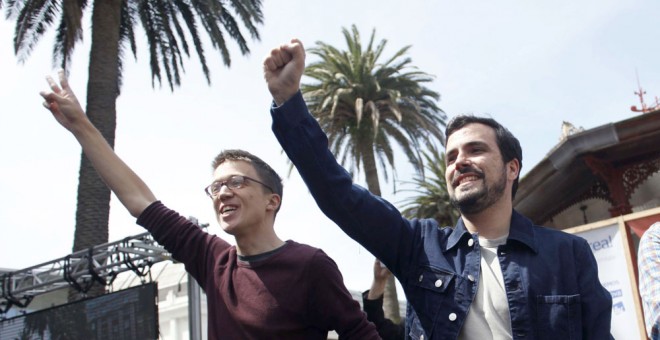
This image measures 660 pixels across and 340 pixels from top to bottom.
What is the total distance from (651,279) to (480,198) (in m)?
0.57

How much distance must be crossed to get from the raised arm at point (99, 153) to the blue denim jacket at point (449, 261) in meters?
1.16

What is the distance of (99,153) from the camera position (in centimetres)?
323

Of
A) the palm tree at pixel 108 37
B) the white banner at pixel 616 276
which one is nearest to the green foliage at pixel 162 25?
the palm tree at pixel 108 37

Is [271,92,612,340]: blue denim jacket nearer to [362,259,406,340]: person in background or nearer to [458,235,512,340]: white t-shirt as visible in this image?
[458,235,512,340]: white t-shirt

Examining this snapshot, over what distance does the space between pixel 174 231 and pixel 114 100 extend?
12472 millimetres

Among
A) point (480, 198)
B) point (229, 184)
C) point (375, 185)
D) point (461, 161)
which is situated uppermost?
point (375, 185)

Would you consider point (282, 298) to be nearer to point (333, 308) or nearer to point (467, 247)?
point (333, 308)

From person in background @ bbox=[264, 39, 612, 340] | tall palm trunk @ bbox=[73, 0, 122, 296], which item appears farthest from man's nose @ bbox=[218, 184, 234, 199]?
tall palm trunk @ bbox=[73, 0, 122, 296]

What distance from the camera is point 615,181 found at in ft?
30.7

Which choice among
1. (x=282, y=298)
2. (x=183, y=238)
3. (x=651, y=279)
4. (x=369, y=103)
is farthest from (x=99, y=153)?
(x=369, y=103)

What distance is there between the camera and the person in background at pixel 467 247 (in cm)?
226

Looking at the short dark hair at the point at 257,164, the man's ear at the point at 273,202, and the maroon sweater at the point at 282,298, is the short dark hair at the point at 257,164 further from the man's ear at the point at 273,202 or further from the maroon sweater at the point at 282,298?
the maroon sweater at the point at 282,298

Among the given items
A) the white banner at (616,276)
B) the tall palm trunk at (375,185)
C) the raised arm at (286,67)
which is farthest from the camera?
the tall palm trunk at (375,185)

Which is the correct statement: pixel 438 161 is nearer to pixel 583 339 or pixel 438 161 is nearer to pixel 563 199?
pixel 563 199
